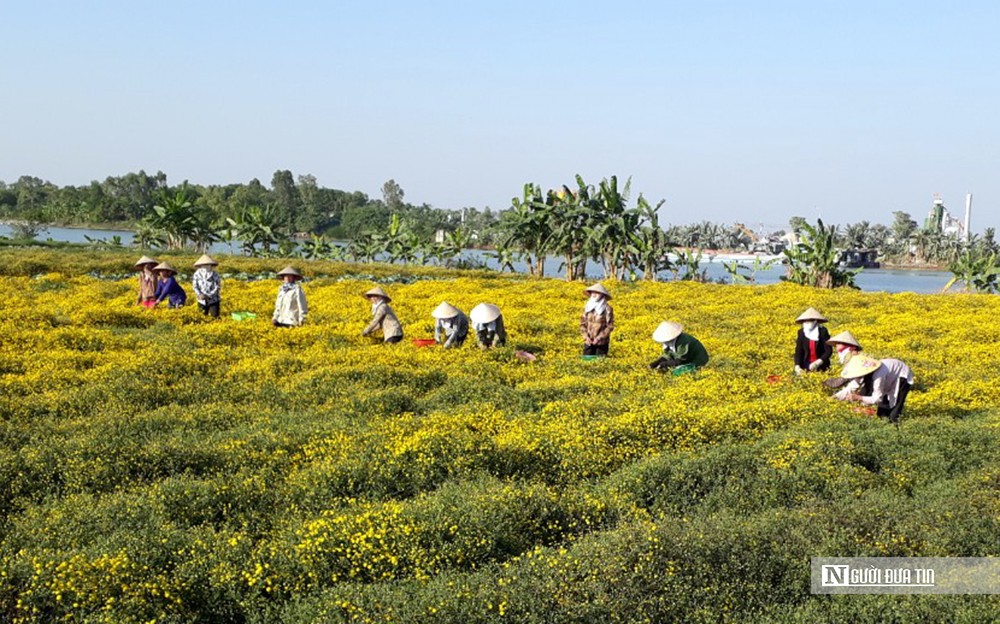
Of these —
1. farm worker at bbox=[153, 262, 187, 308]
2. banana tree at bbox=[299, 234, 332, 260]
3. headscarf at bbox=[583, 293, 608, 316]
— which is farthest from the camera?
banana tree at bbox=[299, 234, 332, 260]

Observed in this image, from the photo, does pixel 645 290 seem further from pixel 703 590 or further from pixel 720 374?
pixel 703 590

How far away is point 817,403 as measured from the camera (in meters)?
11.5

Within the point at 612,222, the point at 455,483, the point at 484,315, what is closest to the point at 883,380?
the point at 455,483

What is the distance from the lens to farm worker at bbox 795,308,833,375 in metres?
14.4

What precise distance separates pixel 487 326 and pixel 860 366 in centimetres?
697

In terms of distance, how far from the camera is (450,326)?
1603 centimetres

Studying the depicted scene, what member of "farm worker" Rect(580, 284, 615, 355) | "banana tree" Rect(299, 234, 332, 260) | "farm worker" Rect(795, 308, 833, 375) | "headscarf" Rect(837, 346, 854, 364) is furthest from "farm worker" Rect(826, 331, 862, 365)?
"banana tree" Rect(299, 234, 332, 260)

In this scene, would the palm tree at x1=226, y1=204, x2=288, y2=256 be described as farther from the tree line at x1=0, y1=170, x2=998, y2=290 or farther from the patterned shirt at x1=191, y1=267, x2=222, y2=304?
the patterned shirt at x1=191, y1=267, x2=222, y2=304

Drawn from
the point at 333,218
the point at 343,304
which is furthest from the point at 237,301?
the point at 333,218

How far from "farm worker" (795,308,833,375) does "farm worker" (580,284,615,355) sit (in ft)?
11.3

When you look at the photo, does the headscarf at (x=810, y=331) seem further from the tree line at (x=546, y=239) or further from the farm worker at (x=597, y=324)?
the tree line at (x=546, y=239)

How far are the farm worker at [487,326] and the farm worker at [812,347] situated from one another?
18.1 feet

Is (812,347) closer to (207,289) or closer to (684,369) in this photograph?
(684,369)

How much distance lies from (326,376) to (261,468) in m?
4.07
